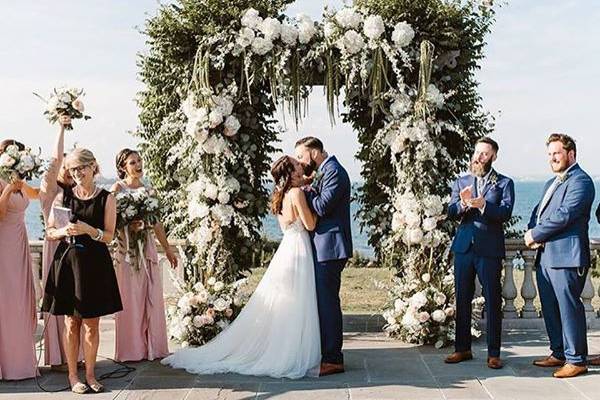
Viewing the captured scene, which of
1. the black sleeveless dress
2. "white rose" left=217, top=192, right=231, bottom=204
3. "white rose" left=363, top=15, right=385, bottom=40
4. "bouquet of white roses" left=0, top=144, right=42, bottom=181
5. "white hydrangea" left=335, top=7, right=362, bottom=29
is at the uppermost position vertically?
"white hydrangea" left=335, top=7, right=362, bottom=29

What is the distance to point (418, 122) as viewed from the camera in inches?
254

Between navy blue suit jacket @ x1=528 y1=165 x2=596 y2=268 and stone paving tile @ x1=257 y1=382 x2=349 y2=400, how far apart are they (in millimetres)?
1796

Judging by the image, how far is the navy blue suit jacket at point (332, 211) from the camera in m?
5.34

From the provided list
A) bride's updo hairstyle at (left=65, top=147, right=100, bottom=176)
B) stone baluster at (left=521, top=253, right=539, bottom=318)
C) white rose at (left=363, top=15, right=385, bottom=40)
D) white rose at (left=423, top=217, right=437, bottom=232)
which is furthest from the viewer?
stone baluster at (left=521, top=253, right=539, bottom=318)

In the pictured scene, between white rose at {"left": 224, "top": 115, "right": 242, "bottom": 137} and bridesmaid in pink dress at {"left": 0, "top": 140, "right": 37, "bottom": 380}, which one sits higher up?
white rose at {"left": 224, "top": 115, "right": 242, "bottom": 137}

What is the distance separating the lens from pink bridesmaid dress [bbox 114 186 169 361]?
5809mm

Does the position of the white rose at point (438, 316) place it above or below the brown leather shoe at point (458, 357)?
above

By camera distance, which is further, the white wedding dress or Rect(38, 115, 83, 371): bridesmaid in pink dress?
the white wedding dress

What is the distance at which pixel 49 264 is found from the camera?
5.41 metres

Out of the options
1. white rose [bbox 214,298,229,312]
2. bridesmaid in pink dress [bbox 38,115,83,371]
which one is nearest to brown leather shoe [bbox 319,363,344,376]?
white rose [bbox 214,298,229,312]

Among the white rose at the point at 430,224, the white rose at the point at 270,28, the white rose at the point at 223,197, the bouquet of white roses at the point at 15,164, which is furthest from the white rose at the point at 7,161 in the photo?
the white rose at the point at 430,224

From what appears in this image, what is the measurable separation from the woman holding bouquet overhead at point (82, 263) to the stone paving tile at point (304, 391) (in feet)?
3.74

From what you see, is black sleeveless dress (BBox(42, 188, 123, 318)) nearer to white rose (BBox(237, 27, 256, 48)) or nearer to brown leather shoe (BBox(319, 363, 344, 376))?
brown leather shoe (BBox(319, 363, 344, 376))

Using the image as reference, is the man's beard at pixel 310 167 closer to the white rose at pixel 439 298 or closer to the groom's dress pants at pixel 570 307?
the white rose at pixel 439 298
